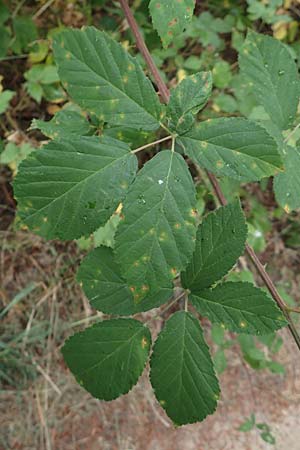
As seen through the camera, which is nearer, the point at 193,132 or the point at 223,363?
the point at 193,132

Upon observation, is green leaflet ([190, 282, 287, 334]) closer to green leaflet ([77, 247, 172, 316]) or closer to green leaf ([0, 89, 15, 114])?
green leaflet ([77, 247, 172, 316])

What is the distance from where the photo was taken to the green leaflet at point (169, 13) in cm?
93

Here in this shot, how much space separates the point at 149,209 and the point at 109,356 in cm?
30

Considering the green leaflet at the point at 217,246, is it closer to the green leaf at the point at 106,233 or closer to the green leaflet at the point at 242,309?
the green leaflet at the point at 242,309

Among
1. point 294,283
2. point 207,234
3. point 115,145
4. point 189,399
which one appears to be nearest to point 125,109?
point 115,145

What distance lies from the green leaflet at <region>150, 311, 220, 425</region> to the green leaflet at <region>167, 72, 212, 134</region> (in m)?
0.36

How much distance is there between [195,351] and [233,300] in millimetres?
112

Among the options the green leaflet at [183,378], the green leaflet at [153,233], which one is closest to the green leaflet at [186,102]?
the green leaflet at [153,233]

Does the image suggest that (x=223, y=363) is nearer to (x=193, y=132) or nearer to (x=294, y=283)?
(x=294, y=283)

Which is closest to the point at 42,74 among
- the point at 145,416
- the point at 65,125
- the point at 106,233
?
the point at 106,233

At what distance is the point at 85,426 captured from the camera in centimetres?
227

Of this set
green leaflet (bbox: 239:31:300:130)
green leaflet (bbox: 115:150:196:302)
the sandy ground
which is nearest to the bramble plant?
green leaflet (bbox: 115:150:196:302)

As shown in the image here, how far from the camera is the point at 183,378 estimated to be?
909 millimetres

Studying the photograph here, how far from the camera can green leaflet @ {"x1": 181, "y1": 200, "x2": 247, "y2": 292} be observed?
93 centimetres
